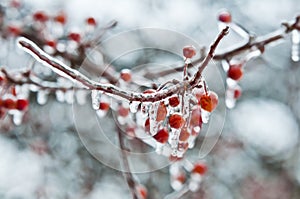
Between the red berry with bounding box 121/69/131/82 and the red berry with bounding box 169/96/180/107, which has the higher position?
the red berry with bounding box 169/96/180/107

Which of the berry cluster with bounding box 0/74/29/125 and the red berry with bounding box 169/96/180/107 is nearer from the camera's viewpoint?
the red berry with bounding box 169/96/180/107

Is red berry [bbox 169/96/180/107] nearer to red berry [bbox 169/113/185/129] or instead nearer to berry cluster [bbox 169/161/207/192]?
red berry [bbox 169/113/185/129]

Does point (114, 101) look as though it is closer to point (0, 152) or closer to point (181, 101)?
point (181, 101)

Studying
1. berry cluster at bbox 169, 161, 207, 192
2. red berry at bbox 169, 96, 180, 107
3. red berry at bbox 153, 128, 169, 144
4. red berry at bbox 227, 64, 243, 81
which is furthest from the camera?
berry cluster at bbox 169, 161, 207, 192

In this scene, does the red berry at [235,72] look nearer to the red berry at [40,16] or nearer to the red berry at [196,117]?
the red berry at [196,117]

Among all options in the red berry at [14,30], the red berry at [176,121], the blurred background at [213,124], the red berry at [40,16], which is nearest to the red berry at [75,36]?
the red berry at [40,16]

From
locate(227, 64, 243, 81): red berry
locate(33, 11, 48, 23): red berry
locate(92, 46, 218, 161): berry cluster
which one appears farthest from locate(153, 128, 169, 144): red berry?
locate(33, 11, 48, 23): red berry

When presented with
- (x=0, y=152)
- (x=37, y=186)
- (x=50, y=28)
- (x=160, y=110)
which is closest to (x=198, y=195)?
(x=37, y=186)
